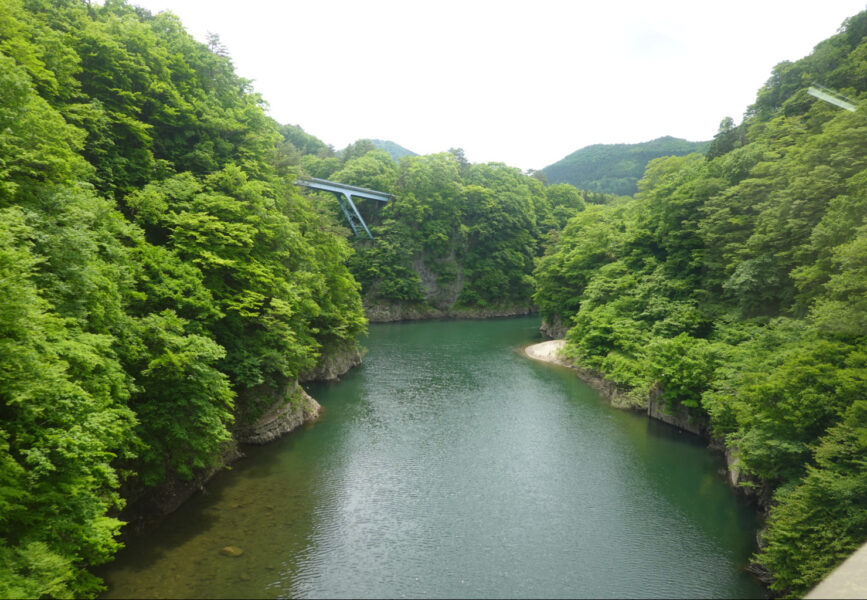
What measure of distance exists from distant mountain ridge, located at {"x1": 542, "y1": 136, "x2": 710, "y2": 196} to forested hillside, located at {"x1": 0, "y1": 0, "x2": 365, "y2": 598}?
10714 centimetres

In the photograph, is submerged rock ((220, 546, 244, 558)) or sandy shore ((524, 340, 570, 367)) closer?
submerged rock ((220, 546, 244, 558))

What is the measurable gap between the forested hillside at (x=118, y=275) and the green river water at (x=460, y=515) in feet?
7.20

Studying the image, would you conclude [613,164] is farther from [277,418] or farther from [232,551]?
[232,551]

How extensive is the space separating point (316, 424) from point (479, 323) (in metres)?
32.7

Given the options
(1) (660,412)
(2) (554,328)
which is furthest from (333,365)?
(2) (554,328)

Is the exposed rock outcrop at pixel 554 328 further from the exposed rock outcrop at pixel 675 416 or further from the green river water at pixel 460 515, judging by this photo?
the green river water at pixel 460 515

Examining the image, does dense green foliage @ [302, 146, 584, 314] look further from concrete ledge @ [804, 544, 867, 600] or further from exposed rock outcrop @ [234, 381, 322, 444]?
concrete ledge @ [804, 544, 867, 600]

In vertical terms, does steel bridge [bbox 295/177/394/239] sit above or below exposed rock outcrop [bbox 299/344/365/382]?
above

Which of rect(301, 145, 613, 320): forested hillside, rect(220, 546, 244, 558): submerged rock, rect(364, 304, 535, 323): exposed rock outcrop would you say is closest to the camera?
rect(220, 546, 244, 558): submerged rock

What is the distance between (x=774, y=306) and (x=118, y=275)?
24.9 metres

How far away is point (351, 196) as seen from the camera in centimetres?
5478

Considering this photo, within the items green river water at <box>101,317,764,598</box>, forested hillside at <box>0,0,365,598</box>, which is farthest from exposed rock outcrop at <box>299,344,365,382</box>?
green river water at <box>101,317,764,598</box>

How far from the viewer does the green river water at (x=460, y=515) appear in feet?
37.7

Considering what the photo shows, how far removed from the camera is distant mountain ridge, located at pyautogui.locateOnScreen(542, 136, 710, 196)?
4582 inches
